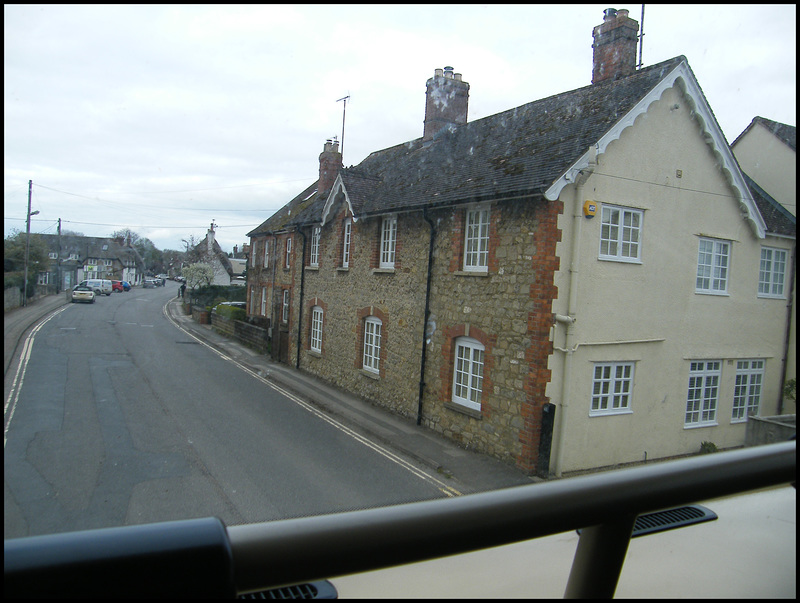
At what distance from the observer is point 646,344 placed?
15.7 feet

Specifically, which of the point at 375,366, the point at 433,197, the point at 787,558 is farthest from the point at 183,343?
the point at 787,558

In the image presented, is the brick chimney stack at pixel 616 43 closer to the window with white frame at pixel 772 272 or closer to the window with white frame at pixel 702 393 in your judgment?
the window with white frame at pixel 702 393

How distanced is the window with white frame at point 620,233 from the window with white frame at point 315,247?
10.7m

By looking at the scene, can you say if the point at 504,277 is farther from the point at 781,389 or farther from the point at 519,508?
the point at 519,508

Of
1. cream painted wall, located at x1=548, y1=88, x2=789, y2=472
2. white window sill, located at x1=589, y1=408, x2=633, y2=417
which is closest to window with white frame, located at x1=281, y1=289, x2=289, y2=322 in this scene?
cream painted wall, located at x1=548, y1=88, x2=789, y2=472

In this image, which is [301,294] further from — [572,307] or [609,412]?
[609,412]

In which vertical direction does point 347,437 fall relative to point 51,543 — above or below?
below

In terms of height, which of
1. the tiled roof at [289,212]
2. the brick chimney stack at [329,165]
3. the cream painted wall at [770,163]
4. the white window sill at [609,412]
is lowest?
the white window sill at [609,412]

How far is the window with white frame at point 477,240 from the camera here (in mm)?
9844

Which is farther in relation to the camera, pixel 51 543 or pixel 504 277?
pixel 504 277

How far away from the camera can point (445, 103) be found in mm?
14609

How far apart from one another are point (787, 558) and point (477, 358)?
7.80m

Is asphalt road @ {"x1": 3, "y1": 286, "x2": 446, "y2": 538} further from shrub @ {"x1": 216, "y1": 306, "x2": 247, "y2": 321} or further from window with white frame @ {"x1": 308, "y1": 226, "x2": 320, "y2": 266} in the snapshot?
shrub @ {"x1": 216, "y1": 306, "x2": 247, "y2": 321}

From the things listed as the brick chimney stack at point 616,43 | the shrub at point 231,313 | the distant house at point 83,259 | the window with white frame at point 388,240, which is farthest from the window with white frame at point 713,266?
the shrub at point 231,313
